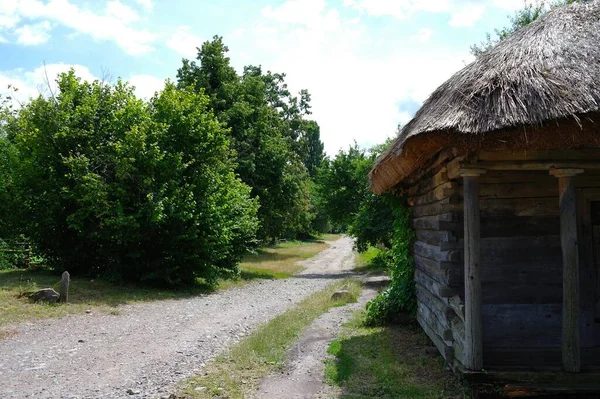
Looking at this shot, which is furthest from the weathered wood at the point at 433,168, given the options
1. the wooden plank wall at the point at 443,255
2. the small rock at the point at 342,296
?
the small rock at the point at 342,296

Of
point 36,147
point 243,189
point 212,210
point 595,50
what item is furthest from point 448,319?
point 36,147

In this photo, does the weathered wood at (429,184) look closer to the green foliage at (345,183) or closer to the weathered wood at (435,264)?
the weathered wood at (435,264)

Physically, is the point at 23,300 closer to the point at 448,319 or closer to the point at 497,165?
the point at 448,319

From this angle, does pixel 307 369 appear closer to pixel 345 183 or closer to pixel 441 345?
pixel 441 345

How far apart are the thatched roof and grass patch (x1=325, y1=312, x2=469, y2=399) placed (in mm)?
2992

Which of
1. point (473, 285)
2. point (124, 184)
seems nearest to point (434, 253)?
point (473, 285)

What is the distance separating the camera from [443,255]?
24.1ft

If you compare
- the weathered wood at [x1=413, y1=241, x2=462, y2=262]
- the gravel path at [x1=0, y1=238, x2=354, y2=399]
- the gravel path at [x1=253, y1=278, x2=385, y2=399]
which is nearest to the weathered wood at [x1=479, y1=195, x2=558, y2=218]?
the weathered wood at [x1=413, y1=241, x2=462, y2=262]

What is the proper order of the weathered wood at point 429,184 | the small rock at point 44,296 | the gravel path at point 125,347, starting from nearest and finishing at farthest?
the gravel path at point 125,347 < the weathered wood at point 429,184 < the small rock at point 44,296

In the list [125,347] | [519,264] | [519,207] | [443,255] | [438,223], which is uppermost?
[519,207]

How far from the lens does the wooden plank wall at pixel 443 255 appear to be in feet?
22.9

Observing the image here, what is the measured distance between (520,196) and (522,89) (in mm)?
1695

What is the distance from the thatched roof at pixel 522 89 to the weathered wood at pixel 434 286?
70.5 inches

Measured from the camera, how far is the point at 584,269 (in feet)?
22.4
